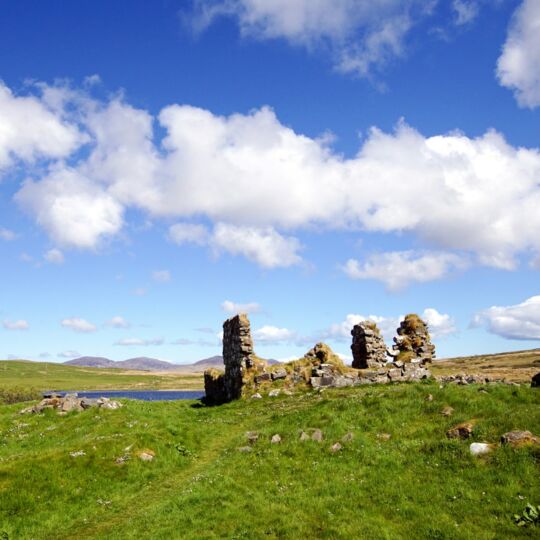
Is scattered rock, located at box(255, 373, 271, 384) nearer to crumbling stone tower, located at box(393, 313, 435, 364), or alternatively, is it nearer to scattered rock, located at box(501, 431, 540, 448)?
crumbling stone tower, located at box(393, 313, 435, 364)

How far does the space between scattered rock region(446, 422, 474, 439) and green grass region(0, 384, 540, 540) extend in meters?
0.62

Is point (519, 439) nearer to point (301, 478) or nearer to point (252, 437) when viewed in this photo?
point (301, 478)

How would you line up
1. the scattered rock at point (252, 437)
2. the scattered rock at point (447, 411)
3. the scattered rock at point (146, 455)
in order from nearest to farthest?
the scattered rock at point (447, 411) → the scattered rock at point (146, 455) → the scattered rock at point (252, 437)

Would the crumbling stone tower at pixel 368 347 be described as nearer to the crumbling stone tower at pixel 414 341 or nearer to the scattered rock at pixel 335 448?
the crumbling stone tower at pixel 414 341

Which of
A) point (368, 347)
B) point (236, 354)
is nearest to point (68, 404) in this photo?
point (236, 354)

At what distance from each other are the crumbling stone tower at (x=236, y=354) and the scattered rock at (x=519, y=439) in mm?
29879

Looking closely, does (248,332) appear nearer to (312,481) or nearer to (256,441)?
(256,441)

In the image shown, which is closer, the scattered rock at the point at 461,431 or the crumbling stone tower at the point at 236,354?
the scattered rock at the point at 461,431

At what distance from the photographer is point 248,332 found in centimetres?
4866

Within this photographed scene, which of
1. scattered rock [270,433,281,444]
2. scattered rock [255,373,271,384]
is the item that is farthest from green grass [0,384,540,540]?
scattered rock [255,373,271,384]

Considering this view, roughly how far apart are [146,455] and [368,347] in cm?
3057

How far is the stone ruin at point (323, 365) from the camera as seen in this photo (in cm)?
4256

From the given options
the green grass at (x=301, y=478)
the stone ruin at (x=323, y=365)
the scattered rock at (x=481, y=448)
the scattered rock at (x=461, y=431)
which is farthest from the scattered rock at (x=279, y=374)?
the scattered rock at (x=481, y=448)

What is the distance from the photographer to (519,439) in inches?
729
